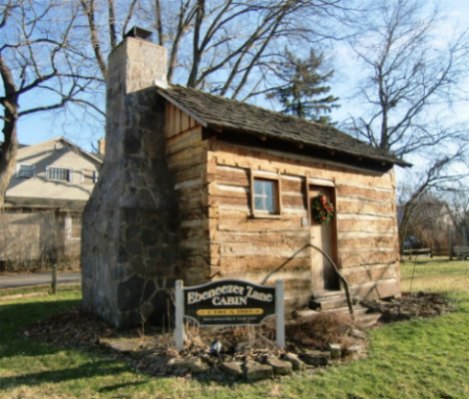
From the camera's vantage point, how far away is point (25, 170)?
89.7 ft

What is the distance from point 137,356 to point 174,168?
4172 mm

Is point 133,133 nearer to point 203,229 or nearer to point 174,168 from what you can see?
point 174,168

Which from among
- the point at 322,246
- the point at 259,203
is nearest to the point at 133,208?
the point at 259,203

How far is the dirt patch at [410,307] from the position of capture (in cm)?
895

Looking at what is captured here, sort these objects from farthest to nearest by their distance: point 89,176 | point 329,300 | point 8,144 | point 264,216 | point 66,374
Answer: point 89,176, point 8,144, point 329,300, point 264,216, point 66,374

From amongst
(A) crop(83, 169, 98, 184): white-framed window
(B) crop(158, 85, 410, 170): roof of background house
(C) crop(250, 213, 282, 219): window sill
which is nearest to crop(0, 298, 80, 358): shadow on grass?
(C) crop(250, 213, 282, 219): window sill

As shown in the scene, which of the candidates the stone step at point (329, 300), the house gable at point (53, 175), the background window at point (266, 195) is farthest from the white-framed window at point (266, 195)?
the house gable at point (53, 175)

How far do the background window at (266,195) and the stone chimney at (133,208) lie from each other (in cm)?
176

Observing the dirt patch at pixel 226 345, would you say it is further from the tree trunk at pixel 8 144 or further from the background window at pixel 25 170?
the background window at pixel 25 170

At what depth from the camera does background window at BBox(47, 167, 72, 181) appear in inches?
1116

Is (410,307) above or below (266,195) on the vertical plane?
below

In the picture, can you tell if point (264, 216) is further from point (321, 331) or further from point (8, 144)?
point (8, 144)

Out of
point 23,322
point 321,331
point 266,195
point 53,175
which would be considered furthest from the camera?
point 53,175

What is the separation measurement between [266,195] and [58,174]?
23.5 meters
